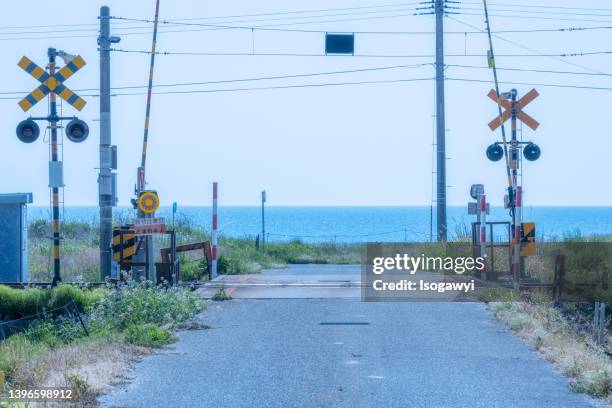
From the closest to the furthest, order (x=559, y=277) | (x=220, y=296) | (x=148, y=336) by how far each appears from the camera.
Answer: (x=148, y=336) < (x=559, y=277) < (x=220, y=296)

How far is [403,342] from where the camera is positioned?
1189 centimetres

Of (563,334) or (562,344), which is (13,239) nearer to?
(563,334)

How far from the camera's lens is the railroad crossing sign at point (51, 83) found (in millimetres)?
16797

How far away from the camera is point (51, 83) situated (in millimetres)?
16797

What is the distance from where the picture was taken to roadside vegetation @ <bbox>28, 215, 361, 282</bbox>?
22359 mm

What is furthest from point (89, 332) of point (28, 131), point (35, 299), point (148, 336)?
point (28, 131)

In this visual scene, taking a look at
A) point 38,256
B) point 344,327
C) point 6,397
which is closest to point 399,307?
point 344,327

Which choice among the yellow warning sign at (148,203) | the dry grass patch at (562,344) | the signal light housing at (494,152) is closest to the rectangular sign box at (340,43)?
the signal light housing at (494,152)

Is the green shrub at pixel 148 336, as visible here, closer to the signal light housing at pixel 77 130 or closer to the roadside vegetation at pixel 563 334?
the roadside vegetation at pixel 563 334

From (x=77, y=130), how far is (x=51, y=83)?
985 mm

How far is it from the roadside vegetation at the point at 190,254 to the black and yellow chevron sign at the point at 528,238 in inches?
303

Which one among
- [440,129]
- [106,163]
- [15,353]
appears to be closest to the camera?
[15,353]

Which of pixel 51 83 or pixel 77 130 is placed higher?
pixel 51 83

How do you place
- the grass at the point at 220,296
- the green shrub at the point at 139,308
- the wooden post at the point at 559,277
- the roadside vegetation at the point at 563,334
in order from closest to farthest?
the roadside vegetation at the point at 563,334 < the green shrub at the point at 139,308 < the wooden post at the point at 559,277 < the grass at the point at 220,296
